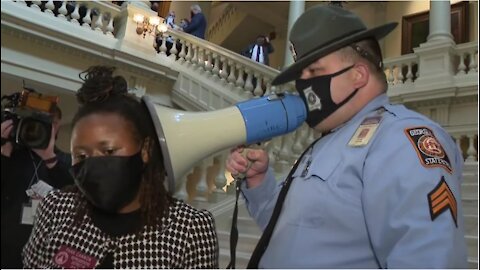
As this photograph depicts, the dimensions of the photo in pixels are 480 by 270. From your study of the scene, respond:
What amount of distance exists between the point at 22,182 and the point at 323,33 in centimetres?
147

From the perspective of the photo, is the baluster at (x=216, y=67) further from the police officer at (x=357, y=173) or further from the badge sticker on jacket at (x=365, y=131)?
the badge sticker on jacket at (x=365, y=131)

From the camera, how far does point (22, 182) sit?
1943mm

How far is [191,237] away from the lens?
1170 millimetres

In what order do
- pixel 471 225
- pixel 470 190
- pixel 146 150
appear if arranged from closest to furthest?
pixel 146 150
pixel 471 225
pixel 470 190

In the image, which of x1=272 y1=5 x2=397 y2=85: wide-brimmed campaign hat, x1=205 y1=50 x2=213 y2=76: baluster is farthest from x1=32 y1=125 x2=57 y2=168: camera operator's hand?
x1=205 y1=50 x2=213 y2=76: baluster

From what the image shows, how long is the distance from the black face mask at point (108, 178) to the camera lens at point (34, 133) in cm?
76

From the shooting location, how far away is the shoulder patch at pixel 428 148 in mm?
852

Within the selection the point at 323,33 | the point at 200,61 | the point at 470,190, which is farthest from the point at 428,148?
the point at 200,61

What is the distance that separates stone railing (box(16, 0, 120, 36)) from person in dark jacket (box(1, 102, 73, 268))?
3.60m

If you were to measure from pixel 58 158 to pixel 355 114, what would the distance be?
134 cm

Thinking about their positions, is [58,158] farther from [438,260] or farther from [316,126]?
[438,260]

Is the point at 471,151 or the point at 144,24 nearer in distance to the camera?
the point at 471,151

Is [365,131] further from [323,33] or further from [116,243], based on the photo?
[116,243]

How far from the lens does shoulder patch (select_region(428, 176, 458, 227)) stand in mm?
802
